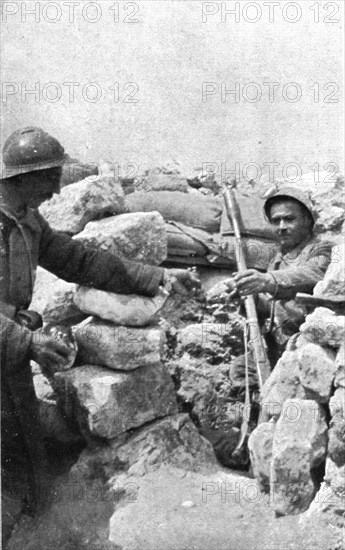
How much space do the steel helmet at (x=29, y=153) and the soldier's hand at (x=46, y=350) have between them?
0.85 m

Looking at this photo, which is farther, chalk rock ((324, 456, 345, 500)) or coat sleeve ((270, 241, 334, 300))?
coat sleeve ((270, 241, 334, 300))

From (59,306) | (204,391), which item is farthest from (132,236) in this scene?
(204,391)

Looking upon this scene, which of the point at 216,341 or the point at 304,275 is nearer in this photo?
the point at 304,275

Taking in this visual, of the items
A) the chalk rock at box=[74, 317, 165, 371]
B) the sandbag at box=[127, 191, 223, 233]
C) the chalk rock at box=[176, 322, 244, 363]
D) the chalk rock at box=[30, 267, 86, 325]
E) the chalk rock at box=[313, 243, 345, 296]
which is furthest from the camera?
the sandbag at box=[127, 191, 223, 233]

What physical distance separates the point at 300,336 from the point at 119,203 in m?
1.47

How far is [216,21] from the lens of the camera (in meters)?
5.91

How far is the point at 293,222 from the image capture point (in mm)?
5547

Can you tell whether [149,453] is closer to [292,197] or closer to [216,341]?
[216,341]

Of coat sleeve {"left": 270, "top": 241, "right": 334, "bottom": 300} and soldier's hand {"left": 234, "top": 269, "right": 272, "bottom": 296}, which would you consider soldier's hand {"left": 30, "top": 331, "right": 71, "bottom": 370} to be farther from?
coat sleeve {"left": 270, "top": 241, "right": 334, "bottom": 300}

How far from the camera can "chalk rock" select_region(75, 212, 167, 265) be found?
18.2ft

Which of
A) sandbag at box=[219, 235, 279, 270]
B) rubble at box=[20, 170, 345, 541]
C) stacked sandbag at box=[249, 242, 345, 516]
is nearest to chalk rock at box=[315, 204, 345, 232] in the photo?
rubble at box=[20, 170, 345, 541]

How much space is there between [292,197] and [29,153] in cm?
150

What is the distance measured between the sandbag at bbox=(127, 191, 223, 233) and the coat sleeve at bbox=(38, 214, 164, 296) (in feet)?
2.31

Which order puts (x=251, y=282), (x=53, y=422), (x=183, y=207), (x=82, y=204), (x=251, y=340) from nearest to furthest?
(x=251, y=282) < (x=53, y=422) < (x=251, y=340) < (x=82, y=204) < (x=183, y=207)
